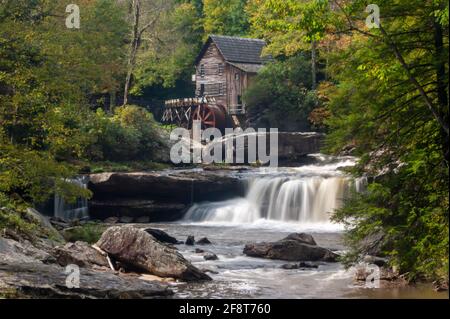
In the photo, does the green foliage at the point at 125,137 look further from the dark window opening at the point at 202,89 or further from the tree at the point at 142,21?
the dark window opening at the point at 202,89

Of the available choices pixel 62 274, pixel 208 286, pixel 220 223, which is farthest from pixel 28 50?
pixel 220 223

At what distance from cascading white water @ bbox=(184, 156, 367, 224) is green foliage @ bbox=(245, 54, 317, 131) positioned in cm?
1269

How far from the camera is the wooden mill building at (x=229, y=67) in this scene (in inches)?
2082

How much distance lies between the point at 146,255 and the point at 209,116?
37357 millimetres

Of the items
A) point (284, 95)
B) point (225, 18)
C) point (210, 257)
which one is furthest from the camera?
point (225, 18)

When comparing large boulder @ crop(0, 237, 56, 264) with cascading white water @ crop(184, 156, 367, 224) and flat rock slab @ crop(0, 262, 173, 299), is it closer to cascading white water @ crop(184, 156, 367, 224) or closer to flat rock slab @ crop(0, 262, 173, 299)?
flat rock slab @ crop(0, 262, 173, 299)

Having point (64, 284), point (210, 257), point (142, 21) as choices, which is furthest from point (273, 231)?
point (142, 21)

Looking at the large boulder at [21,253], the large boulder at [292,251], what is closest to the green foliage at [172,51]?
the large boulder at [292,251]

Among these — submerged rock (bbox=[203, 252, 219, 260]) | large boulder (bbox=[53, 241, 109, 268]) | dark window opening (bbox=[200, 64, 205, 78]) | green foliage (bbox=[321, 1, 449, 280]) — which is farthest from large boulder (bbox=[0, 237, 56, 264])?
Answer: dark window opening (bbox=[200, 64, 205, 78])

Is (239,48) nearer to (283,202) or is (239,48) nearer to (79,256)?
(283,202)

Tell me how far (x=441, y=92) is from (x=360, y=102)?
2186 millimetres

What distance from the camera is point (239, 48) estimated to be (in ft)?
177

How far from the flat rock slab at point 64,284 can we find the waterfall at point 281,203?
54.2 feet

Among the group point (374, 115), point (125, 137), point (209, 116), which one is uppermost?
point (209, 116)
